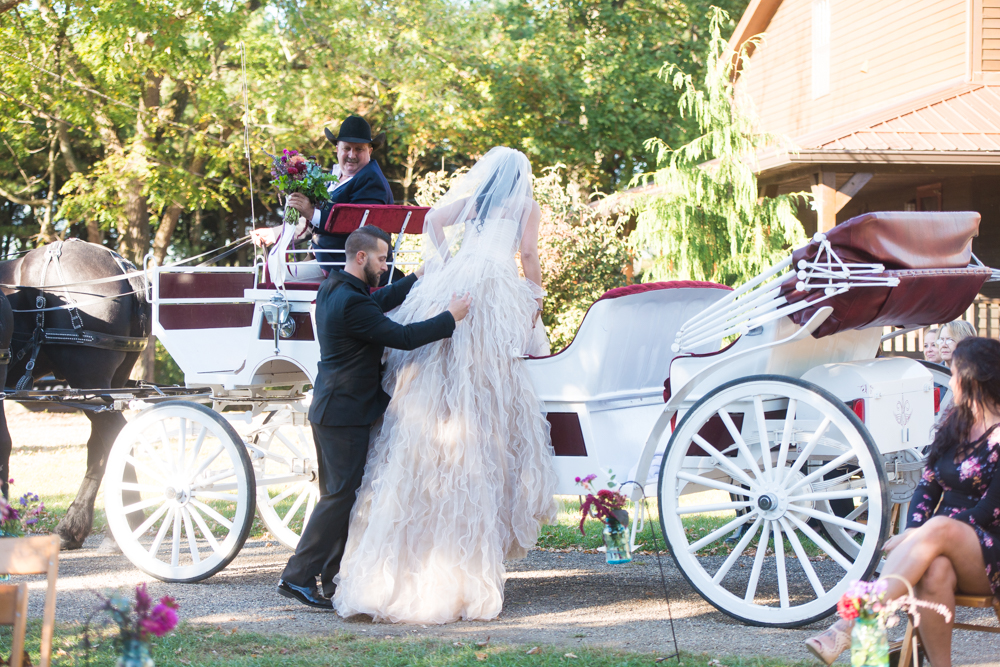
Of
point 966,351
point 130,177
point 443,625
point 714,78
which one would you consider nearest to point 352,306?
point 443,625

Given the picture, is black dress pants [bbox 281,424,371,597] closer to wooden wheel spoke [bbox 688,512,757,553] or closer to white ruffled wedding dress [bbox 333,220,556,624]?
white ruffled wedding dress [bbox 333,220,556,624]

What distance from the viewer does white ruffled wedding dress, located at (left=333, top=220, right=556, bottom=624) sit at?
156 inches

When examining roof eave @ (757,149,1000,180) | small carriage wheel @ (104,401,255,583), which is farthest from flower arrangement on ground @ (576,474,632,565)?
roof eave @ (757,149,1000,180)

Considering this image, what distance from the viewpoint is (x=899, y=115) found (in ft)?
36.2

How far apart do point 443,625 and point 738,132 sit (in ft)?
25.9

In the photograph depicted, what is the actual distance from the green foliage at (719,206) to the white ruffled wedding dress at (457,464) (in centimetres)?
646

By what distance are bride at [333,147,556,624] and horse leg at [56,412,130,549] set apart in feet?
8.81

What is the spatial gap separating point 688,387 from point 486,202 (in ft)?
4.26

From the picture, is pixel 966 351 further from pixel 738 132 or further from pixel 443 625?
pixel 738 132

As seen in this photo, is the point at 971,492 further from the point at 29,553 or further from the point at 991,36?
the point at 991,36

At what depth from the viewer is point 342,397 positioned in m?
4.16

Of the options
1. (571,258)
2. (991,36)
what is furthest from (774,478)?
(991,36)

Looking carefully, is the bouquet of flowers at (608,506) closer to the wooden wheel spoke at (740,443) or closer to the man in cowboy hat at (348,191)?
the wooden wheel spoke at (740,443)

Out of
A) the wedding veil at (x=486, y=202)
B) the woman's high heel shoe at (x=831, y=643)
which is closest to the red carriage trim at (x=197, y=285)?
the wedding veil at (x=486, y=202)
